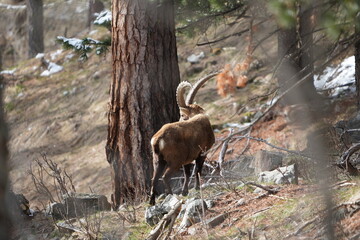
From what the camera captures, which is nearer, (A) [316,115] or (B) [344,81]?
(A) [316,115]

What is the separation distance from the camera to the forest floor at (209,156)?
5711mm

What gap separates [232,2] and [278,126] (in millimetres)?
4765

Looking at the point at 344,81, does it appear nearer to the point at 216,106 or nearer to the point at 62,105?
the point at 216,106

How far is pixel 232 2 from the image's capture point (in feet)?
28.3

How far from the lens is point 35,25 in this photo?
25188mm

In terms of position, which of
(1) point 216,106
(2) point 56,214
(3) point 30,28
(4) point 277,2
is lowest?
(2) point 56,214

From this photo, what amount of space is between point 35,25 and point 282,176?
20092mm

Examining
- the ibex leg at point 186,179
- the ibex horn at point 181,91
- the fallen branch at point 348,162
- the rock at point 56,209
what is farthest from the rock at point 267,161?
the rock at point 56,209

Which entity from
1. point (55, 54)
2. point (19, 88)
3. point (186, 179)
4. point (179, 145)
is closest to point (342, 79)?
point (186, 179)

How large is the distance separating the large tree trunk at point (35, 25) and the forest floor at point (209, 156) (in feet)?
5.52

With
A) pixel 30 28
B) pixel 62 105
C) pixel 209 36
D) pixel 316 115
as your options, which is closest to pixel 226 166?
pixel 316 115

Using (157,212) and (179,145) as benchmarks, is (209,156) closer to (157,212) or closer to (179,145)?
(179,145)

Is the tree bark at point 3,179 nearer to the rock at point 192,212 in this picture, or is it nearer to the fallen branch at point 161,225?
the fallen branch at point 161,225

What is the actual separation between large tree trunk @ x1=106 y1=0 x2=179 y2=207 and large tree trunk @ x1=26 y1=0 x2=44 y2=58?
1693 cm
